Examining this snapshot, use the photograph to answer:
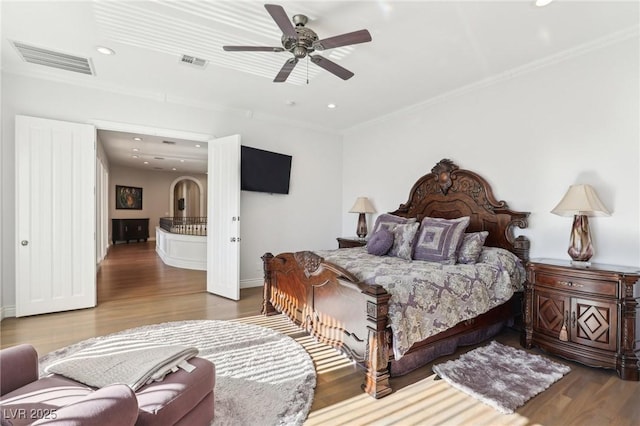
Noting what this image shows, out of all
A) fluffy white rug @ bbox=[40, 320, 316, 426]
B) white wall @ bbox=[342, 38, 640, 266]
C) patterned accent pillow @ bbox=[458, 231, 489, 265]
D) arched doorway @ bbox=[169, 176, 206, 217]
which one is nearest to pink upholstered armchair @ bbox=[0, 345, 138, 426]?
fluffy white rug @ bbox=[40, 320, 316, 426]

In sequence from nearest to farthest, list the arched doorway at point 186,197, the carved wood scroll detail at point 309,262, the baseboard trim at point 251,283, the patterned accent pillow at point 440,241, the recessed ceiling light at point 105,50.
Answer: the carved wood scroll detail at point 309,262
the recessed ceiling light at point 105,50
the patterned accent pillow at point 440,241
the baseboard trim at point 251,283
the arched doorway at point 186,197

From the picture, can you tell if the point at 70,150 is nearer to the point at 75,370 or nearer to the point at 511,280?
the point at 75,370

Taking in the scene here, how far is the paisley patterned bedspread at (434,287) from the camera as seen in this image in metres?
2.23

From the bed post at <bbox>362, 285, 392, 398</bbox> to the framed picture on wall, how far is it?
11.4 metres

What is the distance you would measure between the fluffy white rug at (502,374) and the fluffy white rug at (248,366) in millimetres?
1106

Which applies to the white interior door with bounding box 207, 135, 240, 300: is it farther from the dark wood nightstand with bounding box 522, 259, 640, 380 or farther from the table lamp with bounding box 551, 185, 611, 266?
the table lamp with bounding box 551, 185, 611, 266

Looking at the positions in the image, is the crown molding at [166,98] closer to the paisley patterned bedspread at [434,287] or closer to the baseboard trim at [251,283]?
the baseboard trim at [251,283]

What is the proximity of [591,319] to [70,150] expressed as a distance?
18.5 feet

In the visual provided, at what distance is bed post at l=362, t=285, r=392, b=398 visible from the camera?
6.95ft

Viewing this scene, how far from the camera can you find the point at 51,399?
126 centimetres

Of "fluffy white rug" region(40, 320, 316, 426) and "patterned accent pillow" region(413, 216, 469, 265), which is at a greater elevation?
"patterned accent pillow" region(413, 216, 469, 265)

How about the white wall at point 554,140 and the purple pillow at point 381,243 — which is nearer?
the white wall at point 554,140

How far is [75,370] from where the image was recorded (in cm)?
150

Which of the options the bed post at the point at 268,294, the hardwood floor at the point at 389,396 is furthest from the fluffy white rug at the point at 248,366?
the bed post at the point at 268,294
